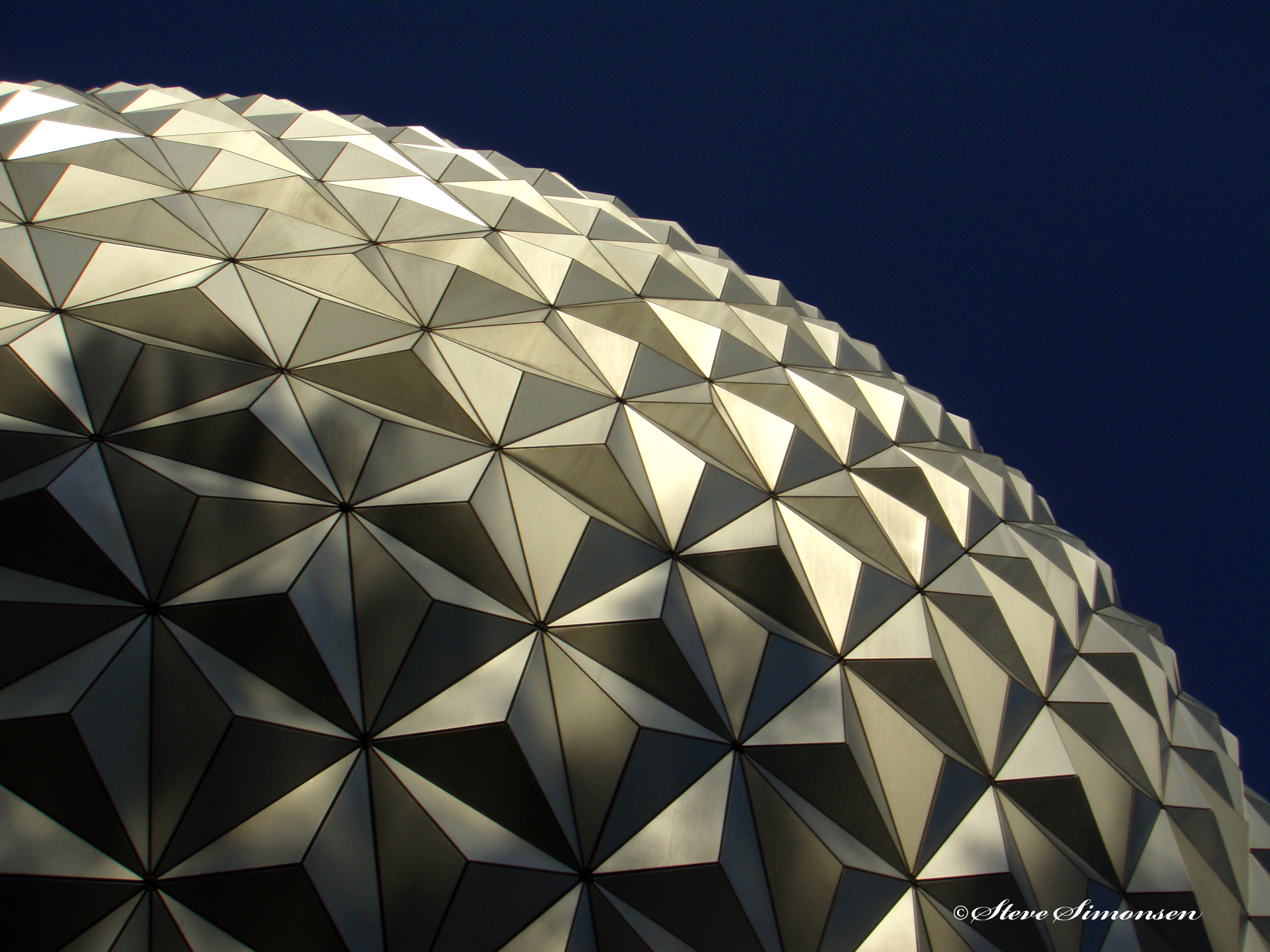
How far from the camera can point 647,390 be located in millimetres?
12766

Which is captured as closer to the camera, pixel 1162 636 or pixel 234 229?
pixel 234 229

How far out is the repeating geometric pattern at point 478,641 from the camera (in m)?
8.44

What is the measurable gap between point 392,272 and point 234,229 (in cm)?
259

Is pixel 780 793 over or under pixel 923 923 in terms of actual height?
over

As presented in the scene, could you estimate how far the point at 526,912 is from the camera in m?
8.66

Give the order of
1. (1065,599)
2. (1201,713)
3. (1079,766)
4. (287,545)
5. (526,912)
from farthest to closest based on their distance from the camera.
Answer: (1201,713) < (1065,599) < (1079,766) < (287,545) < (526,912)

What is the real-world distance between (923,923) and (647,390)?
28.2ft

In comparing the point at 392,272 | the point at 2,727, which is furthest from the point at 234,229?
the point at 2,727

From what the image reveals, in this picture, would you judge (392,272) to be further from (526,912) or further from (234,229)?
(526,912)

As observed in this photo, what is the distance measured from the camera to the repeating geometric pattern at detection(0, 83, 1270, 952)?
332 inches

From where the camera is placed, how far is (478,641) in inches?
376

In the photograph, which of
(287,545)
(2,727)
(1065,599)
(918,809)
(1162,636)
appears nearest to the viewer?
(2,727)

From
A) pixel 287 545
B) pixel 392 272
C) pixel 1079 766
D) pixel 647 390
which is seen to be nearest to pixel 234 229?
pixel 392 272

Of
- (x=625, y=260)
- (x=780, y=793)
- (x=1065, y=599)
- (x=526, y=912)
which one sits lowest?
(x=526, y=912)
